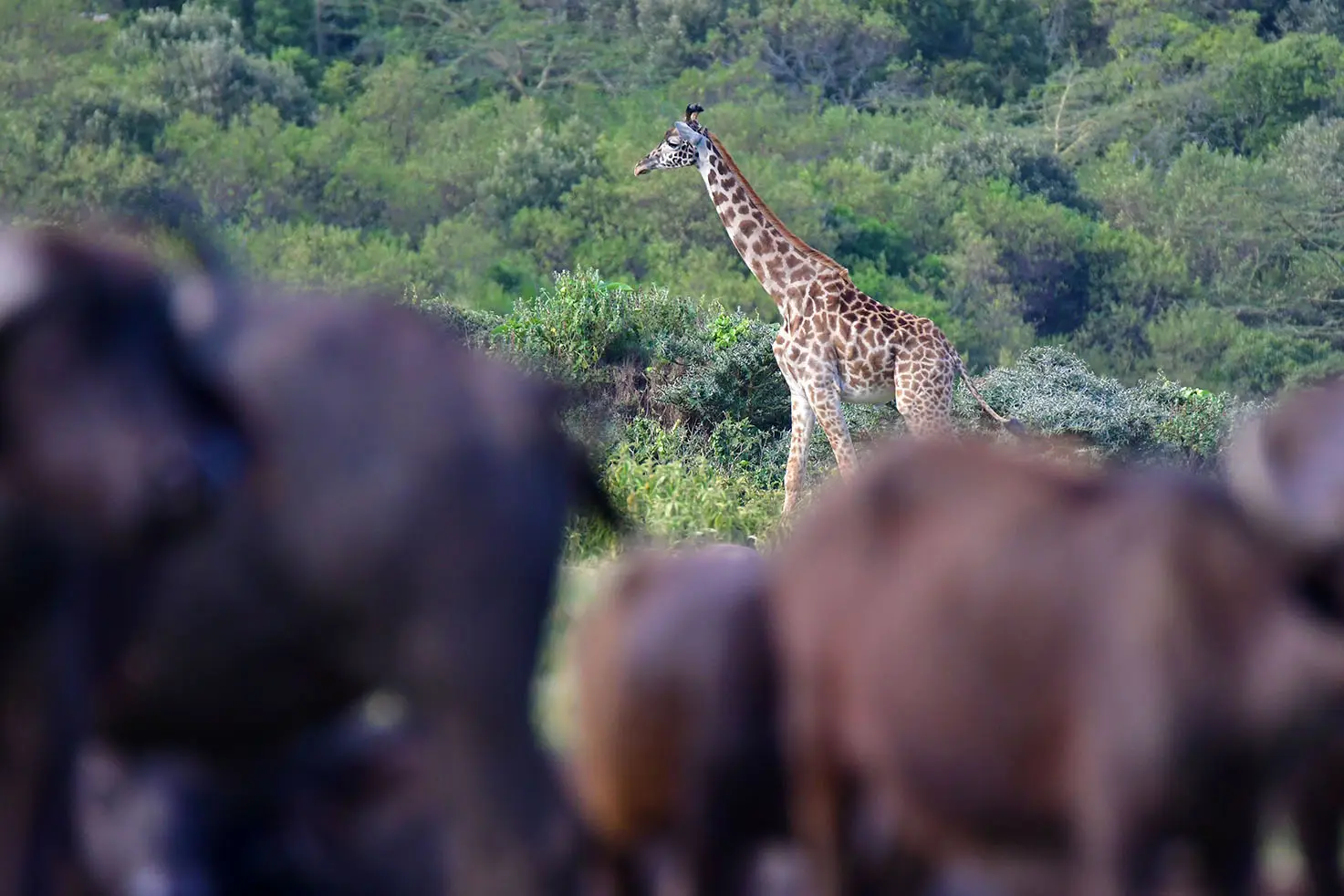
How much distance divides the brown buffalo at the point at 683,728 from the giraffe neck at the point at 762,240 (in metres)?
12.8

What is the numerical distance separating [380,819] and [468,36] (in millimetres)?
35987

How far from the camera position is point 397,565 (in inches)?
92.8

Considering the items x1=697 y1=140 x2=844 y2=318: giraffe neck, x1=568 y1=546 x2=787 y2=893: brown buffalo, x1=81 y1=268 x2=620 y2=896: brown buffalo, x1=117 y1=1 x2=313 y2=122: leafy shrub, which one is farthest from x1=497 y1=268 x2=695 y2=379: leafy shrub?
x1=117 y1=1 x2=313 y2=122: leafy shrub

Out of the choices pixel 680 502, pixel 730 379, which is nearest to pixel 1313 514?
pixel 680 502

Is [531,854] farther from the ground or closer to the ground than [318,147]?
farther from the ground

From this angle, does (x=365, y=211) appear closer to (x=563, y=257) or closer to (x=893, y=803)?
(x=563, y=257)

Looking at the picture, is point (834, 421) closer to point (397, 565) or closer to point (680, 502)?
point (680, 502)

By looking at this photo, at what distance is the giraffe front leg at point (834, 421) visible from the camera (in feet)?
47.1

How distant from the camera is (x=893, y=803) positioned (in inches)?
104

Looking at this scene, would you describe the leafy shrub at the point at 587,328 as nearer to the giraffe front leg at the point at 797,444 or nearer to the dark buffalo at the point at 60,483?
the giraffe front leg at the point at 797,444

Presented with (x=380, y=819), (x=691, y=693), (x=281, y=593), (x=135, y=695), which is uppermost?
(x=281, y=593)

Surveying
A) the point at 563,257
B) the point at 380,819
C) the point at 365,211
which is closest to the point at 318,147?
the point at 365,211

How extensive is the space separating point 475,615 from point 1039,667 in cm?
64

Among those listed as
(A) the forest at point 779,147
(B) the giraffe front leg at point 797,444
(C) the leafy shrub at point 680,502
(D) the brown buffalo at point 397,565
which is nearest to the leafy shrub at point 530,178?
(A) the forest at point 779,147
